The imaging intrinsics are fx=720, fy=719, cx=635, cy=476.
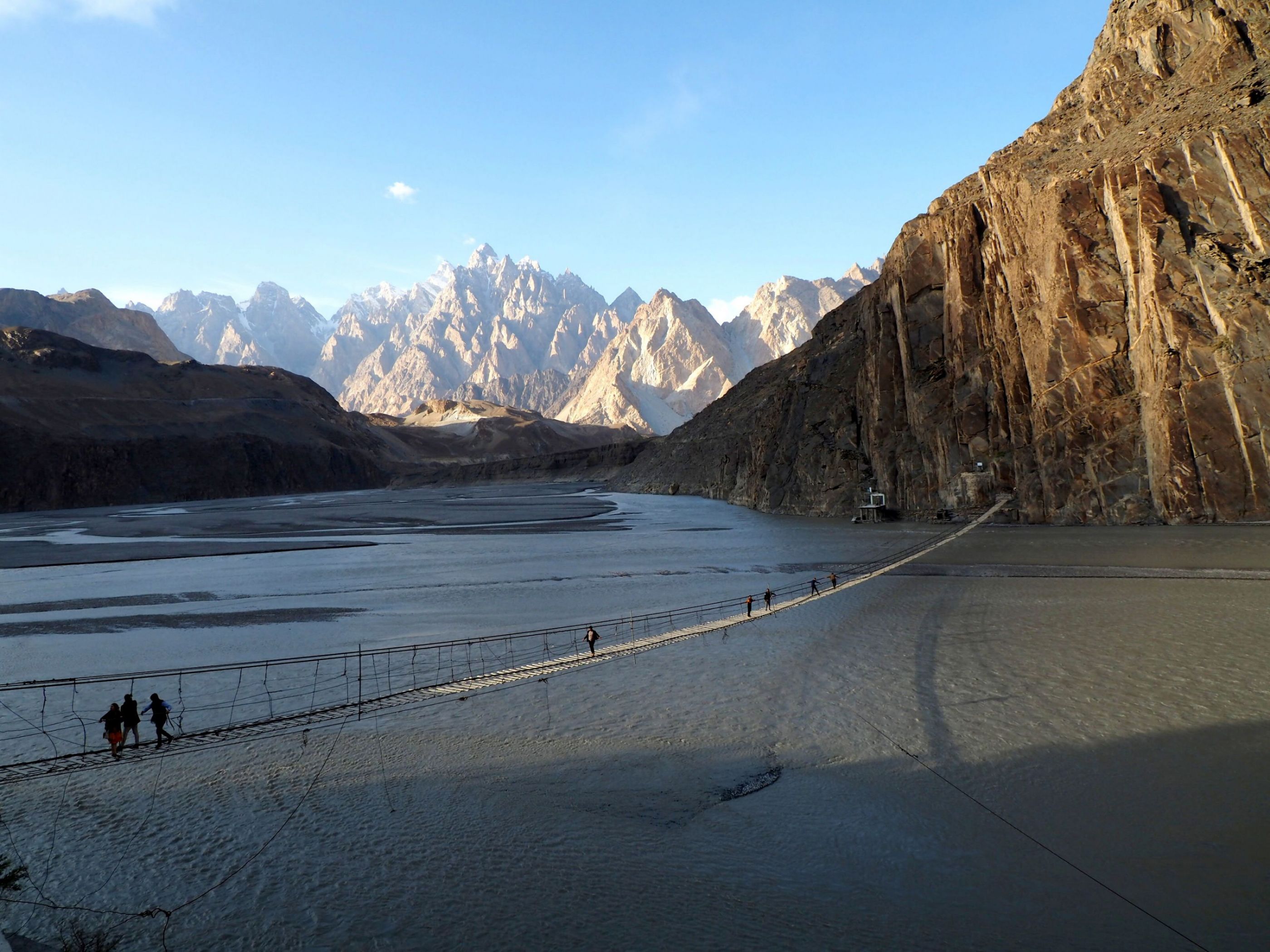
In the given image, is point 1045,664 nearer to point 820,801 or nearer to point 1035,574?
point 820,801

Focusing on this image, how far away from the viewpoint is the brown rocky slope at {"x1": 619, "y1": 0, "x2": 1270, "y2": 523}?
138 ft

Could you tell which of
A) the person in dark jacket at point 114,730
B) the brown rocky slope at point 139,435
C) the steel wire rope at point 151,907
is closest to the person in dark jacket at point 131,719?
the person in dark jacket at point 114,730

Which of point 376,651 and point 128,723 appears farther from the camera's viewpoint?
point 376,651

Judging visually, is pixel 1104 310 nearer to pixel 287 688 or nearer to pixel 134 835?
pixel 287 688

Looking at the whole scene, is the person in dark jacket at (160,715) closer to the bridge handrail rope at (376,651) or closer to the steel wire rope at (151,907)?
the bridge handrail rope at (376,651)

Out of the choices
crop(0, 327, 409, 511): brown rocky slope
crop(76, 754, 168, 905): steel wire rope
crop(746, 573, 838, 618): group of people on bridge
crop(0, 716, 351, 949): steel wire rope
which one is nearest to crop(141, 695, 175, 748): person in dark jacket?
crop(76, 754, 168, 905): steel wire rope

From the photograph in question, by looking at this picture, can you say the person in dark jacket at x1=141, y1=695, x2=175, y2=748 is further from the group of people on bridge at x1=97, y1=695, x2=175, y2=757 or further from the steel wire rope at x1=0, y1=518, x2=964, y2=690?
the steel wire rope at x1=0, y1=518, x2=964, y2=690

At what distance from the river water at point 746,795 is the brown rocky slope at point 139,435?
4936 inches

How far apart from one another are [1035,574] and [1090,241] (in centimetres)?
2938

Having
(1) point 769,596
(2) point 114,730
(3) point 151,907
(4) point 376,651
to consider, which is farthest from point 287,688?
(1) point 769,596

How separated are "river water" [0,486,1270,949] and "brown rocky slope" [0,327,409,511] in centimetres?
12537

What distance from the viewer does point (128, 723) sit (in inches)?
604

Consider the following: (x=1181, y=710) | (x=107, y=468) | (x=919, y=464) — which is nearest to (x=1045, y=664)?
(x=1181, y=710)

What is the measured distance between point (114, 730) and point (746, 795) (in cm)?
1316
